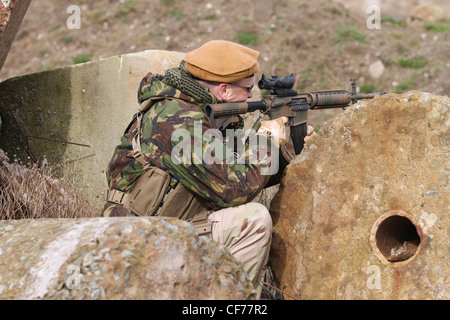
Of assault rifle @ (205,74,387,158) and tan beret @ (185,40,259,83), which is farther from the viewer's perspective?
assault rifle @ (205,74,387,158)

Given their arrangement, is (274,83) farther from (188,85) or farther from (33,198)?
(33,198)

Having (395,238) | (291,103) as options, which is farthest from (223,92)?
(395,238)

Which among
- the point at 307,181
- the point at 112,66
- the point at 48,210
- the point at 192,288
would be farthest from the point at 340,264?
the point at 112,66

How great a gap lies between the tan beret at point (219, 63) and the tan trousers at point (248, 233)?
86 cm

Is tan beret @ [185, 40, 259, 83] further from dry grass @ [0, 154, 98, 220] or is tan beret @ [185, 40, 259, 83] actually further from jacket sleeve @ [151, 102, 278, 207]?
dry grass @ [0, 154, 98, 220]

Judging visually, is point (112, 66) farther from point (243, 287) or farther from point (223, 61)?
point (243, 287)

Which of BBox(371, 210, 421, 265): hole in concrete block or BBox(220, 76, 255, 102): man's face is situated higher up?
BBox(220, 76, 255, 102): man's face

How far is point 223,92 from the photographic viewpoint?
3619 millimetres

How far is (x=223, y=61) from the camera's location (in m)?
3.49

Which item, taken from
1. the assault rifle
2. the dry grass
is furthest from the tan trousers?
the dry grass

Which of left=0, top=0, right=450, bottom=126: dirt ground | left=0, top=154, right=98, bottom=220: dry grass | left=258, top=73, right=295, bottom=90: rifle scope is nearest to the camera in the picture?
left=258, top=73, right=295, bottom=90: rifle scope

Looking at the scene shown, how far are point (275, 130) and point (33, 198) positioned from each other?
6.80 feet

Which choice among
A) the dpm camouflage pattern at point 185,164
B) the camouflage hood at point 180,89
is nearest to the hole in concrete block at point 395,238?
the dpm camouflage pattern at point 185,164

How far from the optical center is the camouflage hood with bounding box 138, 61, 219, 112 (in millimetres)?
3461
